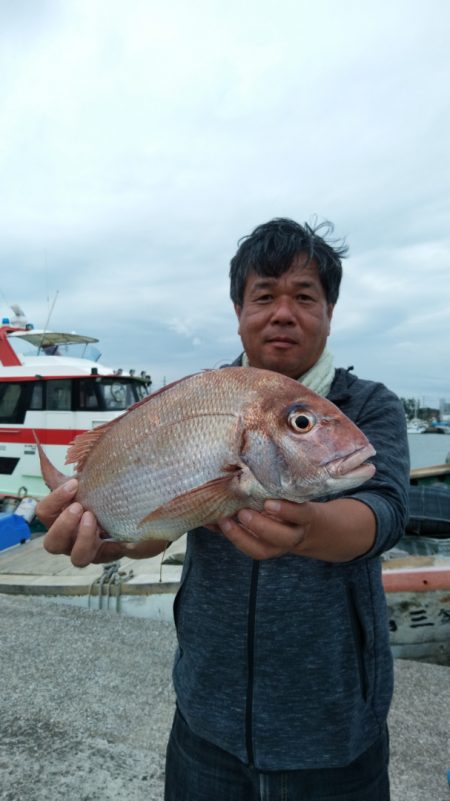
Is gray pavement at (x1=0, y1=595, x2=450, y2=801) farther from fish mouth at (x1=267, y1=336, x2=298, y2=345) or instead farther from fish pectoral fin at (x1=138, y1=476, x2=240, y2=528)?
fish mouth at (x1=267, y1=336, x2=298, y2=345)

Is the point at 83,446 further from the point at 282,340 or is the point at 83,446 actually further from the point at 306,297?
the point at 306,297

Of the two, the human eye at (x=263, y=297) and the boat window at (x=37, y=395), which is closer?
the human eye at (x=263, y=297)

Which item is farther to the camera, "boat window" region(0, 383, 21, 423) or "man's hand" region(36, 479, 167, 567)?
"boat window" region(0, 383, 21, 423)

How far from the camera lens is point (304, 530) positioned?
127 centimetres

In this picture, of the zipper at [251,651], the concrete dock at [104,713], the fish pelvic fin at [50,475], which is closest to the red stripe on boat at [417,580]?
the concrete dock at [104,713]

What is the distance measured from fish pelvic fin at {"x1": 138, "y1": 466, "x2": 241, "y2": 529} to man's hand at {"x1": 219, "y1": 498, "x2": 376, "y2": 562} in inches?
2.2

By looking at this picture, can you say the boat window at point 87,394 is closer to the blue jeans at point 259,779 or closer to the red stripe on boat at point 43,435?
the red stripe on boat at point 43,435

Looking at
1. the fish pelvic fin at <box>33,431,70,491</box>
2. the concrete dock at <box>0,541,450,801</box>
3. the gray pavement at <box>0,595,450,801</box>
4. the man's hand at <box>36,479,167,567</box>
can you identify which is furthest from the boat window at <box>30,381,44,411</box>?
the man's hand at <box>36,479,167,567</box>

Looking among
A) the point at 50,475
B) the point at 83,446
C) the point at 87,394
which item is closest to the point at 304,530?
the point at 83,446

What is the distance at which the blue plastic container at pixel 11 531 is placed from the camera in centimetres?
727

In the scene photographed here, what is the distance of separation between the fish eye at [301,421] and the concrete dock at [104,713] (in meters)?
2.22

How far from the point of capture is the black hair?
1702 mm

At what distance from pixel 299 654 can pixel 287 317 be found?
104 centimetres

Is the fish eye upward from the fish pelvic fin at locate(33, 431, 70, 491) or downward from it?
upward
